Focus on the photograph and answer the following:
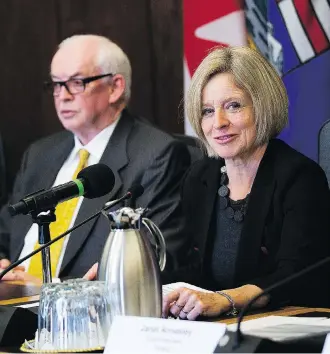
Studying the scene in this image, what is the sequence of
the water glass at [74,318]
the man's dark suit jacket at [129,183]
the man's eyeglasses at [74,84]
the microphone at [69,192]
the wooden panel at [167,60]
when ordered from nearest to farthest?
the water glass at [74,318]
the microphone at [69,192]
the man's dark suit jacket at [129,183]
the man's eyeglasses at [74,84]
the wooden panel at [167,60]

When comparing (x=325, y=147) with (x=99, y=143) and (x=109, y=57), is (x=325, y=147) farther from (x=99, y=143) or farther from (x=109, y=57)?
(x=109, y=57)

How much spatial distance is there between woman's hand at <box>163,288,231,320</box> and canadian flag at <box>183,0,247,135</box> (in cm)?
158

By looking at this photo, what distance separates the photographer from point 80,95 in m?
3.50

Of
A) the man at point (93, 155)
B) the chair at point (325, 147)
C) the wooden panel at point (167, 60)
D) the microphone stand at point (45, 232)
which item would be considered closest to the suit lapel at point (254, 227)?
the chair at point (325, 147)

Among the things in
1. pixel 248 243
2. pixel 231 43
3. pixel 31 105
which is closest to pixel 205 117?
pixel 248 243

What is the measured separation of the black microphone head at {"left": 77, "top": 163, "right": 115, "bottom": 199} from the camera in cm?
194

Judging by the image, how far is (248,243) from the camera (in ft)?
7.80

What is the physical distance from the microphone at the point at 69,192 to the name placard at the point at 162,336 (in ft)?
1.44

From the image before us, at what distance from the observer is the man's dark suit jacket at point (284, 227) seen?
2.28 m

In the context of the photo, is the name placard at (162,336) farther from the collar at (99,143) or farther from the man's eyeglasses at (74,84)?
the man's eyeglasses at (74,84)

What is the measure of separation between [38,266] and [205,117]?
1.07 metres

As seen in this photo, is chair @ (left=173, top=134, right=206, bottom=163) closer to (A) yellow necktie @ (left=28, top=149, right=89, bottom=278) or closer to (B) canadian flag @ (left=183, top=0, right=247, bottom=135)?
(B) canadian flag @ (left=183, top=0, right=247, bottom=135)

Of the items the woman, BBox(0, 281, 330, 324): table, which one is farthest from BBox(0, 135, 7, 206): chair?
the woman

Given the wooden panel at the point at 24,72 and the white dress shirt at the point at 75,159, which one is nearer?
the white dress shirt at the point at 75,159
